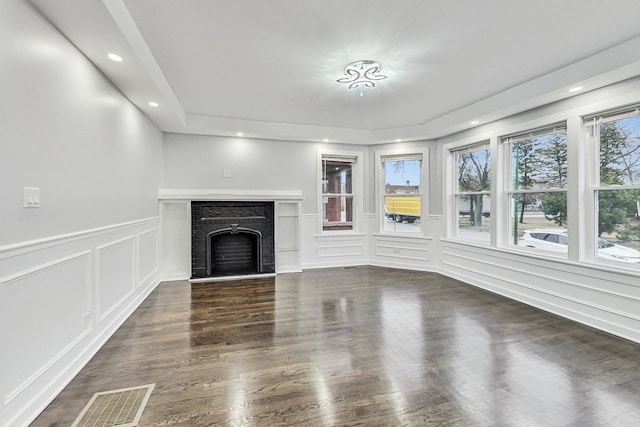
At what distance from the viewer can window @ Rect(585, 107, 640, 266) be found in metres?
2.81

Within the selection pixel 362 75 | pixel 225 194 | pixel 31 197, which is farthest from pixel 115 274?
pixel 362 75

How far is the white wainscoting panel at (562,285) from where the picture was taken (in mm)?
2760

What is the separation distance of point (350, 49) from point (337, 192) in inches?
133

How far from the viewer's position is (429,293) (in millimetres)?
4023

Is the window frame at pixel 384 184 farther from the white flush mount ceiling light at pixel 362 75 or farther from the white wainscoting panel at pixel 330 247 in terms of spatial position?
the white flush mount ceiling light at pixel 362 75

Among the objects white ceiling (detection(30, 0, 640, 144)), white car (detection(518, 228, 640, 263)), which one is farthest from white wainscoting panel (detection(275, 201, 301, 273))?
white car (detection(518, 228, 640, 263))

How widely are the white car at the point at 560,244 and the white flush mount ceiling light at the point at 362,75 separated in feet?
9.02

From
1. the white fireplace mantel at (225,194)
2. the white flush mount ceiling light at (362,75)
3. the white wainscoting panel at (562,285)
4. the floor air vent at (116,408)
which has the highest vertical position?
the white flush mount ceiling light at (362,75)

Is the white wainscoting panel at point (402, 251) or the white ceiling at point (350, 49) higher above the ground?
the white ceiling at point (350, 49)

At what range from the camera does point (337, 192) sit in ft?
19.2

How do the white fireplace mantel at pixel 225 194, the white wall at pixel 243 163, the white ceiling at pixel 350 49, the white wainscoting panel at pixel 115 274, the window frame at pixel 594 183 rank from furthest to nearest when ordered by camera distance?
the white wall at pixel 243 163
the white fireplace mantel at pixel 225 194
the window frame at pixel 594 183
the white wainscoting panel at pixel 115 274
the white ceiling at pixel 350 49

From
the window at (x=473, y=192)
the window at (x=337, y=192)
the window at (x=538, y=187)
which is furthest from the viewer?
the window at (x=337, y=192)

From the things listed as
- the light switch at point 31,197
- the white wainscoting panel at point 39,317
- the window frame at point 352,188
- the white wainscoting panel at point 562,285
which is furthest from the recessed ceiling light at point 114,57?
the white wainscoting panel at point 562,285

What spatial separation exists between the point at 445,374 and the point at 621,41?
3.12 meters
